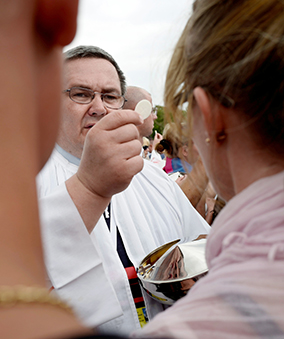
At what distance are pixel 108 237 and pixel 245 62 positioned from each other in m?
1.24

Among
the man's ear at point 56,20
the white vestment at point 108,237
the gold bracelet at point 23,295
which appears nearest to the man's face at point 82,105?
the white vestment at point 108,237

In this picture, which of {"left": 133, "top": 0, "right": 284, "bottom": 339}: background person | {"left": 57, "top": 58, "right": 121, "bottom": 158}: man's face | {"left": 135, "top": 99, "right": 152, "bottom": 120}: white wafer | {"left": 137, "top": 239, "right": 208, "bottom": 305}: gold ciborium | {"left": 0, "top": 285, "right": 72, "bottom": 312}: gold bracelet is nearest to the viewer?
{"left": 0, "top": 285, "right": 72, "bottom": 312}: gold bracelet

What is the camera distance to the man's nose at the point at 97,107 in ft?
6.61

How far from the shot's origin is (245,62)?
60 cm

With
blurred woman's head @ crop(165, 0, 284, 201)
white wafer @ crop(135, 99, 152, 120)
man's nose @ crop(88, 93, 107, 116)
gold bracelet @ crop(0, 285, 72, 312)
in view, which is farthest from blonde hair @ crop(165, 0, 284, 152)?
man's nose @ crop(88, 93, 107, 116)

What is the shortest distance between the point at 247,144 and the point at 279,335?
354 millimetres

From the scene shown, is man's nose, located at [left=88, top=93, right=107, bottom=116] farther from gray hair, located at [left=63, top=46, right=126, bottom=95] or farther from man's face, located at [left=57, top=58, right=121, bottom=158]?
gray hair, located at [left=63, top=46, right=126, bottom=95]

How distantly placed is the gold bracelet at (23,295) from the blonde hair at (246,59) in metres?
0.50

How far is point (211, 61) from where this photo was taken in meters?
0.66

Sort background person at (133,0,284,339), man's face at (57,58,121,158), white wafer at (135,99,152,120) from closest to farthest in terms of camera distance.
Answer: background person at (133,0,284,339) → white wafer at (135,99,152,120) → man's face at (57,58,121,158)

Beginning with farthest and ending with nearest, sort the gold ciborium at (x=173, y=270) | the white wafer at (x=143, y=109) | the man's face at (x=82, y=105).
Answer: the man's face at (x=82, y=105), the white wafer at (x=143, y=109), the gold ciborium at (x=173, y=270)

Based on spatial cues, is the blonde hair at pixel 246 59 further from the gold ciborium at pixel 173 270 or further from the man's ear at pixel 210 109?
the gold ciborium at pixel 173 270

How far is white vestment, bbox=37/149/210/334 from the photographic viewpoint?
121 centimetres

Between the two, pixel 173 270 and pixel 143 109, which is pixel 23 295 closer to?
pixel 173 270
